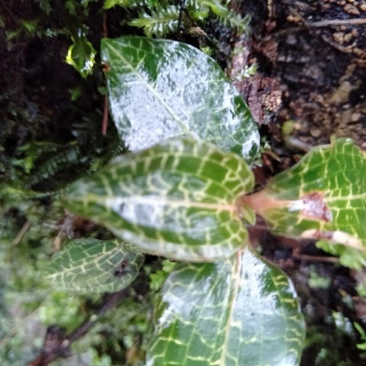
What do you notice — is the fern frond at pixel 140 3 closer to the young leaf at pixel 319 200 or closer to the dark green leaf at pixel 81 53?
the dark green leaf at pixel 81 53

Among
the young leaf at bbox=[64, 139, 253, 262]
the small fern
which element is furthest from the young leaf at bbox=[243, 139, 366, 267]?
the small fern

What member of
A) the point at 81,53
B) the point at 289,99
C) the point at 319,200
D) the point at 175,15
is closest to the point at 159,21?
the point at 175,15

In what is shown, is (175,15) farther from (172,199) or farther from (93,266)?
(93,266)

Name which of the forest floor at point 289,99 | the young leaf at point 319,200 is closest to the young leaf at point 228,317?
the young leaf at point 319,200

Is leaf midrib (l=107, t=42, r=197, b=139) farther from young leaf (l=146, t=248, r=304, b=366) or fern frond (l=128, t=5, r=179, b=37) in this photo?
young leaf (l=146, t=248, r=304, b=366)

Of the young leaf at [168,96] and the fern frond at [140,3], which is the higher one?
the fern frond at [140,3]

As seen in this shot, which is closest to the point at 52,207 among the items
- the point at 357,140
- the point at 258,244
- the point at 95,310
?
the point at 95,310
